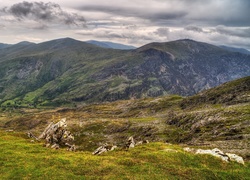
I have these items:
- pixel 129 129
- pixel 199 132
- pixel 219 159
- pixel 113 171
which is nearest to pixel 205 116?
pixel 199 132

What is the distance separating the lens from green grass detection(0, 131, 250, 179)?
39.7 m

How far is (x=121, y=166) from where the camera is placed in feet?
141

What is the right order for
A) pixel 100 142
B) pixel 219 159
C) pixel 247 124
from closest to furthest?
1. pixel 219 159
2. pixel 247 124
3. pixel 100 142

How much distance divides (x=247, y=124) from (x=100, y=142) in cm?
9362

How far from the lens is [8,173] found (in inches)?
1585

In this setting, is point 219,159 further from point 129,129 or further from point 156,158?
point 129,129

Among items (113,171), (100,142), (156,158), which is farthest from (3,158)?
(100,142)

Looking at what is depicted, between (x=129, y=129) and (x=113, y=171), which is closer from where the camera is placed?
(x=113, y=171)

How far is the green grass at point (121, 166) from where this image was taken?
130ft

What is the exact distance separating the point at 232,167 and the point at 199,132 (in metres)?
76.3

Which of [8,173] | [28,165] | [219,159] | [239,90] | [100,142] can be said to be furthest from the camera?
[239,90]

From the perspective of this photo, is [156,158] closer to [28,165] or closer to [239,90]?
[28,165]

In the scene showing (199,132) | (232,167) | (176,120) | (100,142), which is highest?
(232,167)

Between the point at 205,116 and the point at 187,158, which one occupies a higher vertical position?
the point at 187,158
